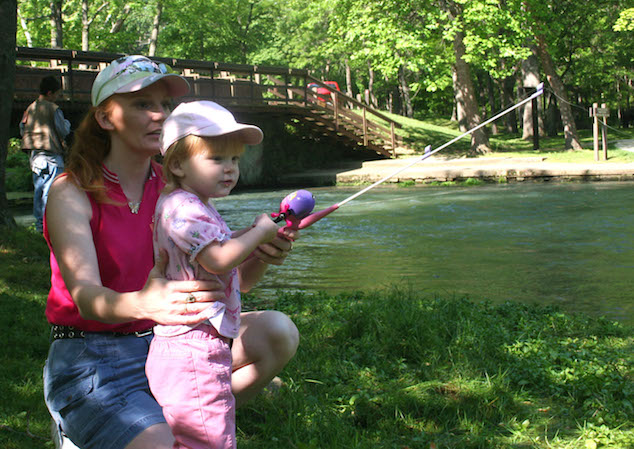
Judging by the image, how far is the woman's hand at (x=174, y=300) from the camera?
91.5 inches

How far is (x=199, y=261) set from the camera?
236cm

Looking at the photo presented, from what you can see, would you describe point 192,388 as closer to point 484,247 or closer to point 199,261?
point 199,261

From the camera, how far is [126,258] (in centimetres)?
267

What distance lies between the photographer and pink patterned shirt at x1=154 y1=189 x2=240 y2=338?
236cm

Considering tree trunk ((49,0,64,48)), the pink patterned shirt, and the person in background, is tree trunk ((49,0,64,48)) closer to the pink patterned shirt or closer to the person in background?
the person in background

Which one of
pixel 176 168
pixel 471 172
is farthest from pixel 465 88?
pixel 176 168

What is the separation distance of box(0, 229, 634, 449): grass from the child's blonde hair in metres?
1.23

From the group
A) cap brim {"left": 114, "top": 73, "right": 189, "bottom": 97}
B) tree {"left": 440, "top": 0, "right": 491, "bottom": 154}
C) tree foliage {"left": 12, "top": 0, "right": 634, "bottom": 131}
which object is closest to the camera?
cap brim {"left": 114, "top": 73, "right": 189, "bottom": 97}

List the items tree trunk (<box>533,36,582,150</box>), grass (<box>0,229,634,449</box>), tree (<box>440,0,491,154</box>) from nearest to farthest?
grass (<box>0,229,634,449</box>), tree (<box>440,0,491,154</box>), tree trunk (<box>533,36,582,150</box>)

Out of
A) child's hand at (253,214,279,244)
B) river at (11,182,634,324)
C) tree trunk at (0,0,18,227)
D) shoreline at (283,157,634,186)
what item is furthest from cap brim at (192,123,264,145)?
shoreline at (283,157,634,186)

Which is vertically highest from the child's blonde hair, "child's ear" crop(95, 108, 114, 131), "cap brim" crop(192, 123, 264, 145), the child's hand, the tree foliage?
the tree foliage

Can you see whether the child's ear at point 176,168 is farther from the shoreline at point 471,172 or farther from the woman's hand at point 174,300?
the shoreline at point 471,172

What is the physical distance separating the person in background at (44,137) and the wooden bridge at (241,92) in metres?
9.30

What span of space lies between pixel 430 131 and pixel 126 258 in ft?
95.9
